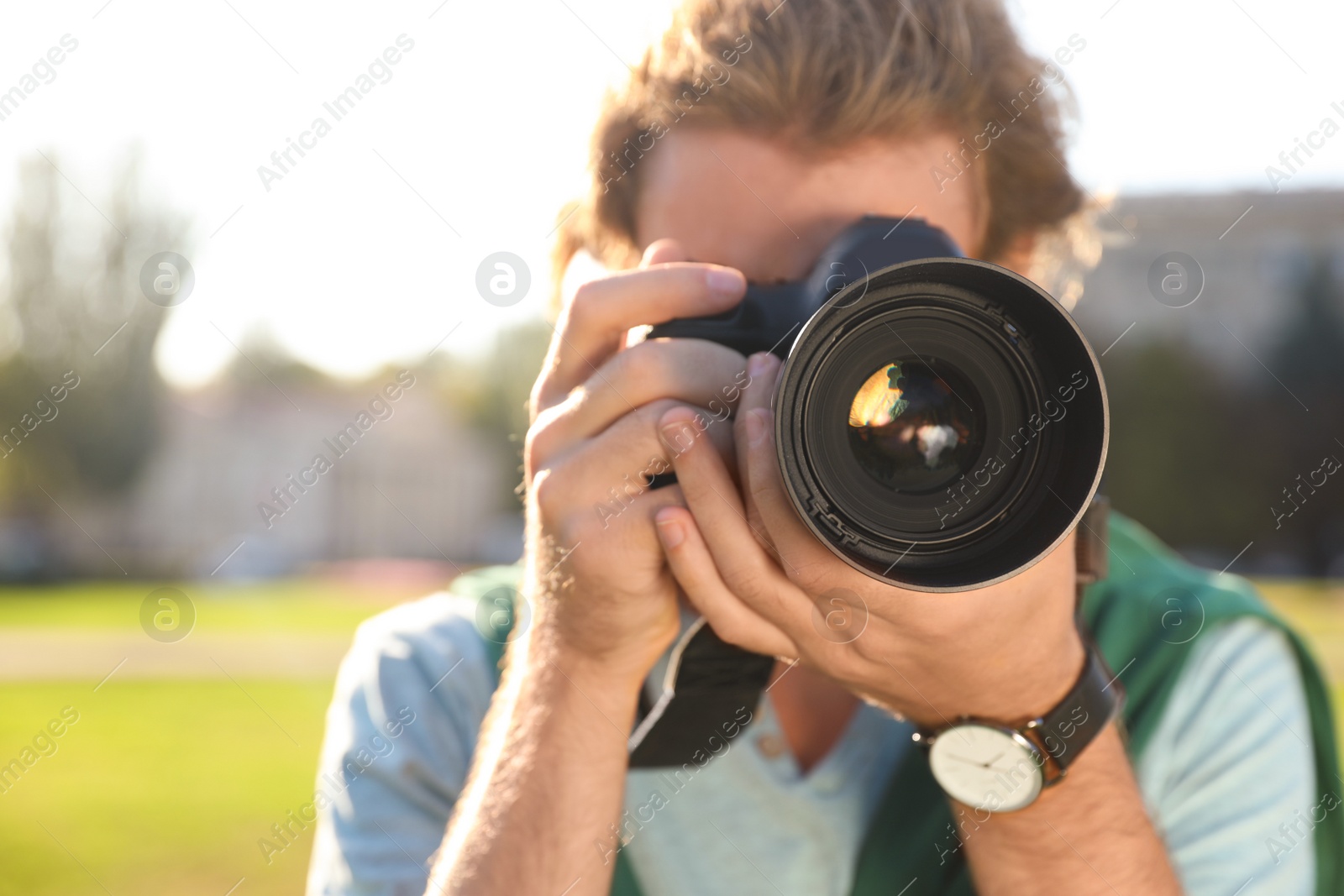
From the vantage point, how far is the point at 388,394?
10.2 ft

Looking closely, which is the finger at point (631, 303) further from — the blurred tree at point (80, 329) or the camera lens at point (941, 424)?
the blurred tree at point (80, 329)

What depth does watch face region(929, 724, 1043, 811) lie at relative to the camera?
4.13ft

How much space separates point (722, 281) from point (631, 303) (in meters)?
0.12

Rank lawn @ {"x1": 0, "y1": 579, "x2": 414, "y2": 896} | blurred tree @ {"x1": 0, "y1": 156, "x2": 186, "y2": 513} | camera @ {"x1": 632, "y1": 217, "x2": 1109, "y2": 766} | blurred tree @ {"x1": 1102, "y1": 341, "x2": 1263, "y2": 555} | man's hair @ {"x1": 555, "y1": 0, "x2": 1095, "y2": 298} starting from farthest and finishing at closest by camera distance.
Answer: blurred tree @ {"x1": 0, "y1": 156, "x2": 186, "y2": 513}
blurred tree @ {"x1": 1102, "y1": 341, "x2": 1263, "y2": 555}
lawn @ {"x1": 0, "y1": 579, "x2": 414, "y2": 896}
man's hair @ {"x1": 555, "y1": 0, "x2": 1095, "y2": 298}
camera @ {"x1": 632, "y1": 217, "x2": 1109, "y2": 766}

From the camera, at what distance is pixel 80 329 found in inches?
1113

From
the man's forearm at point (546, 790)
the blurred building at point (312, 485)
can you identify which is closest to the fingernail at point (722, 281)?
the man's forearm at point (546, 790)

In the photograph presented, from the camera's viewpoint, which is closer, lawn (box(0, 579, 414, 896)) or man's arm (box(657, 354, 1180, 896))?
man's arm (box(657, 354, 1180, 896))

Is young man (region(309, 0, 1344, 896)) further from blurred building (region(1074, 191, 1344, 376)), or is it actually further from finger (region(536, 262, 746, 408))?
blurred building (region(1074, 191, 1344, 376))

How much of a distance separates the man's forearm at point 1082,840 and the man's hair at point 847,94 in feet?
2.87

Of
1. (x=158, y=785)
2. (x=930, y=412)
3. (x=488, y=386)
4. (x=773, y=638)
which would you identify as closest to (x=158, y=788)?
(x=158, y=785)

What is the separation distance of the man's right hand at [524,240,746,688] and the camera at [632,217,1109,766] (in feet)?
0.23

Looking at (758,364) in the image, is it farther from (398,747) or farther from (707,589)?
(398,747)

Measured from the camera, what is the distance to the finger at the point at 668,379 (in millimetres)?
1265

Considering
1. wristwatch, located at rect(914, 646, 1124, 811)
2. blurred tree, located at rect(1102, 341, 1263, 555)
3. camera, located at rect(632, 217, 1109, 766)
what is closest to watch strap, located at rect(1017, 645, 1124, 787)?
wristwatch, located at rect(914, 646, 1124, 811)
